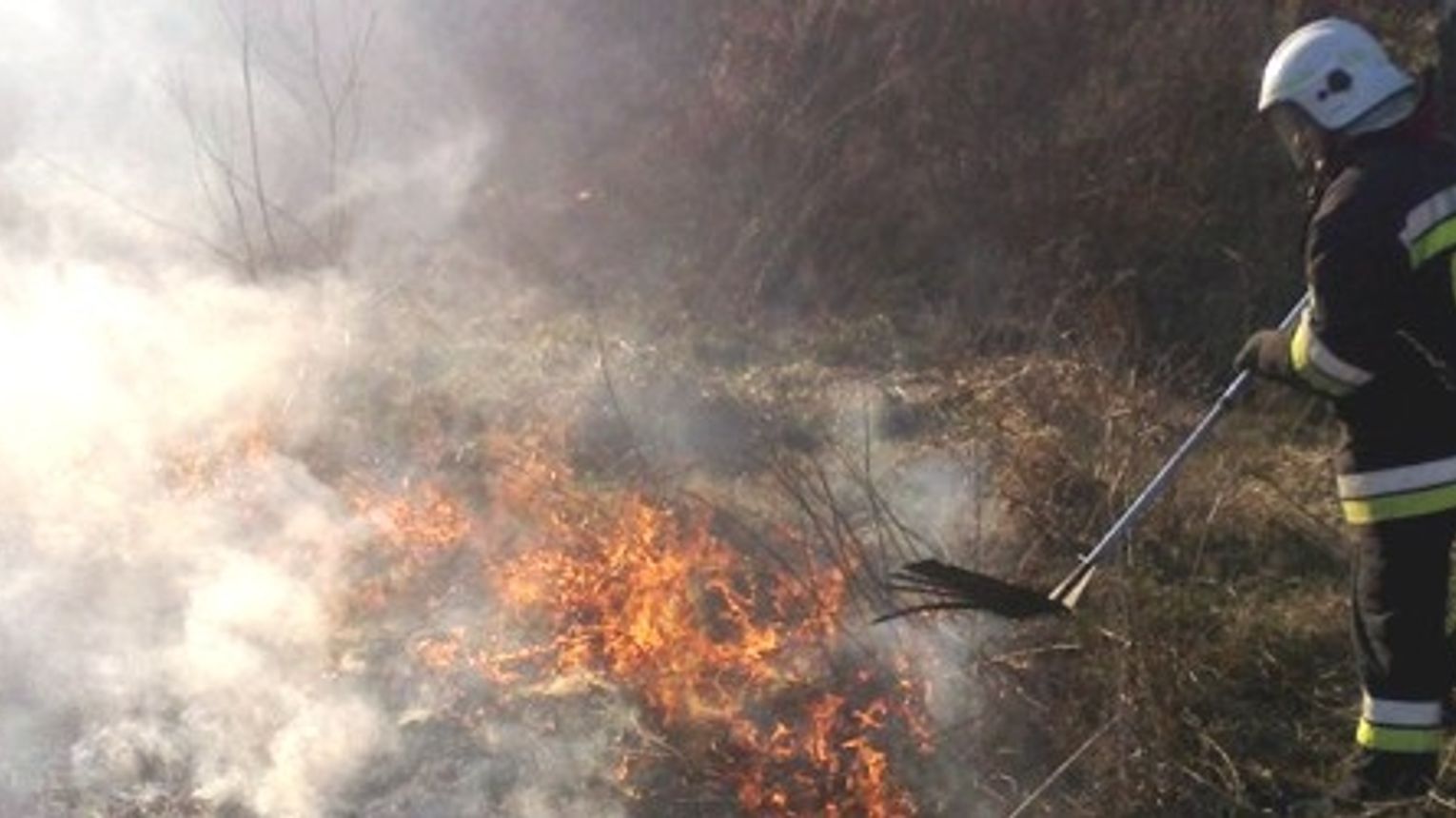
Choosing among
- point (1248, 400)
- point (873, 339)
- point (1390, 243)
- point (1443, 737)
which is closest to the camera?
point (1390, 243)

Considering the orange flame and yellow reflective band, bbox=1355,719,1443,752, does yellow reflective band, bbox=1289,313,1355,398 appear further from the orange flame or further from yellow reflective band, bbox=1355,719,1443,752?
the orange flame

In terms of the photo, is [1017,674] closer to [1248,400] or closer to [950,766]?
[950,766]

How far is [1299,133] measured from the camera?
13.7 ft

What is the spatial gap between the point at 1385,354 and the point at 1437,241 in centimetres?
33

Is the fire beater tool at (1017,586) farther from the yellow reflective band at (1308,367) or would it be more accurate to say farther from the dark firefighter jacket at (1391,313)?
the dark firefighter jacket at (1391,313)

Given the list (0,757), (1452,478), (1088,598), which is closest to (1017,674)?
(1088,598)

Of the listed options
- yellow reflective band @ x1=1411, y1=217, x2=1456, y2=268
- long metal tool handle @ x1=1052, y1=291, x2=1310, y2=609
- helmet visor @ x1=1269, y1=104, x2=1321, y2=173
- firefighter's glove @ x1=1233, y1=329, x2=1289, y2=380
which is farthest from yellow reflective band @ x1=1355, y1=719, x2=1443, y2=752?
helmet visor @ x1=1269, y1=104, x2=1321, y2=173

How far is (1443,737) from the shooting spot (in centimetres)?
436

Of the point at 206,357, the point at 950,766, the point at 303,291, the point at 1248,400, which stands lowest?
the point at 950,766

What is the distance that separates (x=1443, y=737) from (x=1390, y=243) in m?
1.59

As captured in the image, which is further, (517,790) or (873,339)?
(873,339)

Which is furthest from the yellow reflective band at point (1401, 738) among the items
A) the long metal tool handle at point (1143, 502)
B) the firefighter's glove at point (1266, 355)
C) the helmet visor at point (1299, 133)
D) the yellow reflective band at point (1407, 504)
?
the helmet visor at point (1299, 133)

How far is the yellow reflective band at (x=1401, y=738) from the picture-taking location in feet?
13.1

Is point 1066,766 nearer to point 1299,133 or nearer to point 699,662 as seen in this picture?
point 699,662
